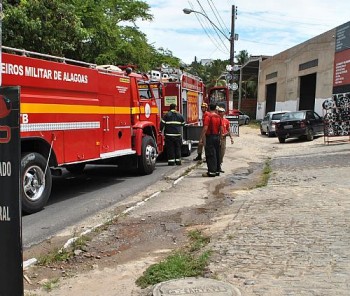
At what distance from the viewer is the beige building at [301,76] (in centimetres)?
3019

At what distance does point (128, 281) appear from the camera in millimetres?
4672

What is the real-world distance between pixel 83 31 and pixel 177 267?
1371 centimetres

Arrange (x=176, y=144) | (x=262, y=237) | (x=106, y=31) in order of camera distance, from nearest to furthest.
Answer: (x=262, y=237), (x=176, y=144), (x=106, y=31)

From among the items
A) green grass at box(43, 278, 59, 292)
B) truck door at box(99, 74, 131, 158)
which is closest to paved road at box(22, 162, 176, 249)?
truck door at box(99, 74, 131, 158)

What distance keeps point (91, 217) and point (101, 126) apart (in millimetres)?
2516

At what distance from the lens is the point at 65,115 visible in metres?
8.31

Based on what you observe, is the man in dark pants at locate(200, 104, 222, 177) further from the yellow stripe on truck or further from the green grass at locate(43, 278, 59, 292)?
the green grass at locate(43, 278, 59, 292)

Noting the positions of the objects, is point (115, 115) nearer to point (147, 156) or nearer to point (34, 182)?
point (147, 156)

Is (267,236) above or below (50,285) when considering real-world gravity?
above

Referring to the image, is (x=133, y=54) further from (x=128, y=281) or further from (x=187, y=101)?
(x=128, y=281)

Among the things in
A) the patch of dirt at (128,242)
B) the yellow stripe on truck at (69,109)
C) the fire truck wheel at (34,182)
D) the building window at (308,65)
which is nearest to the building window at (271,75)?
the building window at (308,65)

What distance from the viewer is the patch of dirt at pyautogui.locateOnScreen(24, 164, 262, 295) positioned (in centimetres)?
513

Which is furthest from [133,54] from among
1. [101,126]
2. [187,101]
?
[101,126]

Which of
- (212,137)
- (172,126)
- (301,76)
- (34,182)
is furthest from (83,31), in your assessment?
(301,76)
